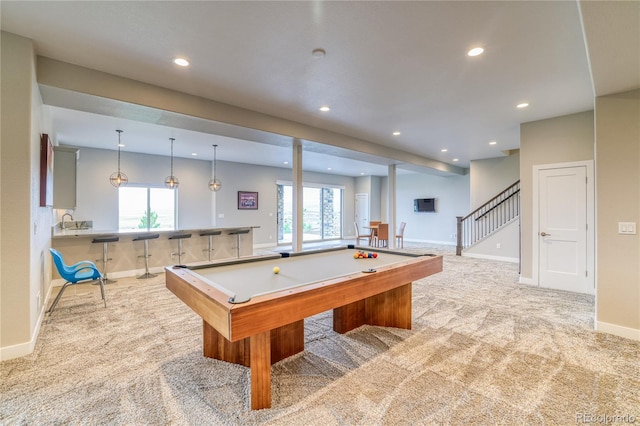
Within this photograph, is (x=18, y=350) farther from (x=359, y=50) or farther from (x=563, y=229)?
(x=563, y=229)

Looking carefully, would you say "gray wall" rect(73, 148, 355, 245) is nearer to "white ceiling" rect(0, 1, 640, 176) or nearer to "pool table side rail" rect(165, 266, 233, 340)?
"white ceiling" rect(0, 1, 640, 176)

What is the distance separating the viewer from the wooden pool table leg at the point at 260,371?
1871 millimetres

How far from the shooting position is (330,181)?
12.4m

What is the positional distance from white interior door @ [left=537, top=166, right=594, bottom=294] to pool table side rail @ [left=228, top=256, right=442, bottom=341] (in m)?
3.78

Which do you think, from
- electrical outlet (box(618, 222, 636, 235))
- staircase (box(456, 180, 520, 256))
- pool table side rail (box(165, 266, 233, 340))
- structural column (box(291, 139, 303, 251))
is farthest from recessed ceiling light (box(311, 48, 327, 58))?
staircase (box(456, 180, 520, 256))

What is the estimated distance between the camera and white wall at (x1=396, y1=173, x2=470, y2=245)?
35.4 feet

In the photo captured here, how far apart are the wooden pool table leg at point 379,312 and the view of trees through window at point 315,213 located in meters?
7.56

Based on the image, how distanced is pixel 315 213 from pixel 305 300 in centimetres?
1020

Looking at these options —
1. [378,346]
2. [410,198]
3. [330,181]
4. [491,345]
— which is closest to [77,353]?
[378,346]

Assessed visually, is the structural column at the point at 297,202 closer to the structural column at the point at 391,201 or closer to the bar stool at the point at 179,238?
the bar stool at the point at 179,238

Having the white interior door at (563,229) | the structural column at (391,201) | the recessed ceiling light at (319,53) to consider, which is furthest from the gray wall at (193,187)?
the white interior door at (563,229)

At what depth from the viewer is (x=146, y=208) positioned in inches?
324

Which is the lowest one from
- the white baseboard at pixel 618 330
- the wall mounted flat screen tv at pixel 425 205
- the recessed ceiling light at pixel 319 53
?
the white baseboard at pixel 618 330

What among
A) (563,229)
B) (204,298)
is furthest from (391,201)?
(204,298)
